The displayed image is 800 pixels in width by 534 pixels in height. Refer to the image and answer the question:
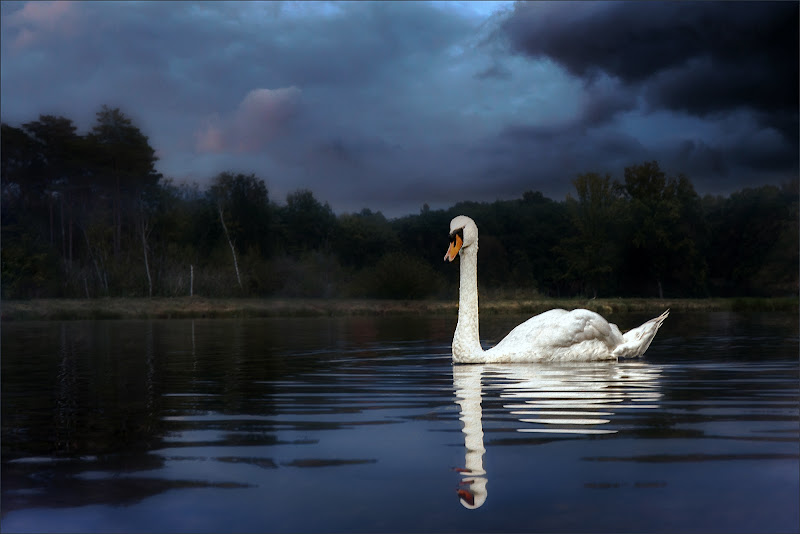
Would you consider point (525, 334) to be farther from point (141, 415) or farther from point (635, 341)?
point (141, 415)

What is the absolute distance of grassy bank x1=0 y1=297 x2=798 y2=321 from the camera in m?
31.7

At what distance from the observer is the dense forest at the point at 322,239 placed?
3734cm

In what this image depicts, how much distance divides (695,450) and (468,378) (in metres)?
4.15

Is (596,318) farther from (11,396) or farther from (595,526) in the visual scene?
(595,526)

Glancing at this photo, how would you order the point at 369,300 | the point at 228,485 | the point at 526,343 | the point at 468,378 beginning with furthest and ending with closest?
the point at 369,300, the point at 526,343, the point at 468,378, the point at 228,485

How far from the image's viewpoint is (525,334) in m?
10.1

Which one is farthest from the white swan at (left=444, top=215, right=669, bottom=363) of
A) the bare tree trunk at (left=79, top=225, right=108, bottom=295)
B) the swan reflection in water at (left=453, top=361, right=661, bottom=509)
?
the bare tree trunk at (left=79, top=225, right=108, bottom=295)

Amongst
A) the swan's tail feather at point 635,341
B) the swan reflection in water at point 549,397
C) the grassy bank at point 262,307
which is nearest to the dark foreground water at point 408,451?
the swan reflection in water at point 549,397

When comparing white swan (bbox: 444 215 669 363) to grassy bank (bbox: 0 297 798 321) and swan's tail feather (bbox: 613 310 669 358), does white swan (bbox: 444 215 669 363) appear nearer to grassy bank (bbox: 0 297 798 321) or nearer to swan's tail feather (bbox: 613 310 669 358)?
swan's tail feather (bbox: 613 310 669 358)

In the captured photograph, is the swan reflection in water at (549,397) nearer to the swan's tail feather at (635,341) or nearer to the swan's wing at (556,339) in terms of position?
the swan's wing at (556,339)

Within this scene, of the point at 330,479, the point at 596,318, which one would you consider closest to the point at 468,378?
the point at 596,318

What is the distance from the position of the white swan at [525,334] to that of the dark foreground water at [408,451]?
44 centimetres

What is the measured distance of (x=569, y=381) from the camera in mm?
8117

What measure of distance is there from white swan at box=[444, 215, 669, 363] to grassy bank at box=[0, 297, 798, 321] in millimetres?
20957
